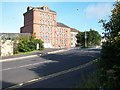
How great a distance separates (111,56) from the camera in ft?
28.0

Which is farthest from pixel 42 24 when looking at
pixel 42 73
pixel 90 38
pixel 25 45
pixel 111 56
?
pixel 111 56

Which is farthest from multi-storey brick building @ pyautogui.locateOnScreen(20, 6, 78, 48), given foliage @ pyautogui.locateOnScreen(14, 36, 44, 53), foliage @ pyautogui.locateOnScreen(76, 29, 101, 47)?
foliage @ pyautogui.locateOnScreen(14, 36, 44, 53)

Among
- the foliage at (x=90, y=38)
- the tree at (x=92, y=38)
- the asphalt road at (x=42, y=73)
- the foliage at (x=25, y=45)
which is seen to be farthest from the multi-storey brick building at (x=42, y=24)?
the asphalt road at (x=42, y=73)

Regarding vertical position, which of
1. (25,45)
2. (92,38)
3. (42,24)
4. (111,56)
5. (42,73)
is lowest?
(42,73)

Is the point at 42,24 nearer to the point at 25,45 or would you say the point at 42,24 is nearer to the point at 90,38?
the point at 90,38

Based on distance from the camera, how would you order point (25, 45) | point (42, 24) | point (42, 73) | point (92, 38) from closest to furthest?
point (42, 73) → point (25, 45) → point (92, 38) → point (42, 24)

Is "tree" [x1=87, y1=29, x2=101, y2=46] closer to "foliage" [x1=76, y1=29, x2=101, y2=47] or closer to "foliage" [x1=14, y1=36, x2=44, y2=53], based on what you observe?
"foliage" [x1=76, y1=29, x2=101, y2=47]

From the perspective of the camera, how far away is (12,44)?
51.6 metres

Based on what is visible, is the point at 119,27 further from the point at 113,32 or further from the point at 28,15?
the point at 28,15

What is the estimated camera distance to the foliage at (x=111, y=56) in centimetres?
816

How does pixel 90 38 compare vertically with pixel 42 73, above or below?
above

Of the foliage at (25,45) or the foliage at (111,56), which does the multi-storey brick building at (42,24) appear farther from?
the foliage at (111,56)

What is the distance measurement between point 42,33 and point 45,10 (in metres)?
10.3

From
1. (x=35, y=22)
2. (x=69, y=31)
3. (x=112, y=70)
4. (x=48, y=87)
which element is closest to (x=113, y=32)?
(x=112, y=70)
